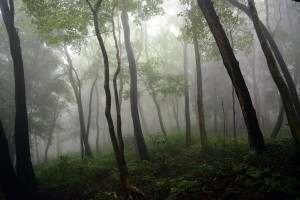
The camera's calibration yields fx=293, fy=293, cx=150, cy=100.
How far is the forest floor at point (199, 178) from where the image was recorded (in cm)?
711

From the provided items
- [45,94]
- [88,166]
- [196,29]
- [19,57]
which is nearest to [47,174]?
[88,166]

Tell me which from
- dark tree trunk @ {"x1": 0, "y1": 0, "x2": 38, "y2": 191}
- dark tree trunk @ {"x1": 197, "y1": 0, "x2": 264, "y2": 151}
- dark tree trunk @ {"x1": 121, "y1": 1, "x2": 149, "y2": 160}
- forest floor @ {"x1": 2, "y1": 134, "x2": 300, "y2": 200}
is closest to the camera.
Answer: forest floor @ {"x1": 2, "y1": 134, "x2": 300, "y2": 200}

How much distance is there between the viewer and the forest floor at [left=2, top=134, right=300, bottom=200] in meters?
7.11

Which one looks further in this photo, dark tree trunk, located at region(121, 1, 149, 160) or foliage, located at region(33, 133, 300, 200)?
dark tree trunk, located at region(121, 1, 149, 160)

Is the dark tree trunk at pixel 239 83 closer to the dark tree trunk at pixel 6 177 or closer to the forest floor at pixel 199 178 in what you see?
the forest floor at pixel 199 178

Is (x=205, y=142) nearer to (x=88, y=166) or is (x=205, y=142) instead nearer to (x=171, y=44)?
(x=88, y=166)

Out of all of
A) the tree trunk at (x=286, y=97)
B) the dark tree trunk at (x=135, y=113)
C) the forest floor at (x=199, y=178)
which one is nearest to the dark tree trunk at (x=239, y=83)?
the forest floor at (x=199, y=178)

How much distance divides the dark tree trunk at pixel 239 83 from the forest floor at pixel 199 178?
53 centimetres

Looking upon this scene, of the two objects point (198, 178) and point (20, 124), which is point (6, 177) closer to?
point (20, 124)

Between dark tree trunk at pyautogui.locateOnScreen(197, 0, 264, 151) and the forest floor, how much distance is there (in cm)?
53

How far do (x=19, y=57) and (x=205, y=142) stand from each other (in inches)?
385

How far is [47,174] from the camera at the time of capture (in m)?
14.4

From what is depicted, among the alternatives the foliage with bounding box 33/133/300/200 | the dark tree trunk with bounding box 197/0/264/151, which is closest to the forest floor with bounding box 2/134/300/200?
the foliage with bounding box 33/133/300/200

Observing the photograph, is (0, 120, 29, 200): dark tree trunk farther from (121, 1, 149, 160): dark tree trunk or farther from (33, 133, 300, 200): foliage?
(121, 1, 149, 160): dark tree trunk
